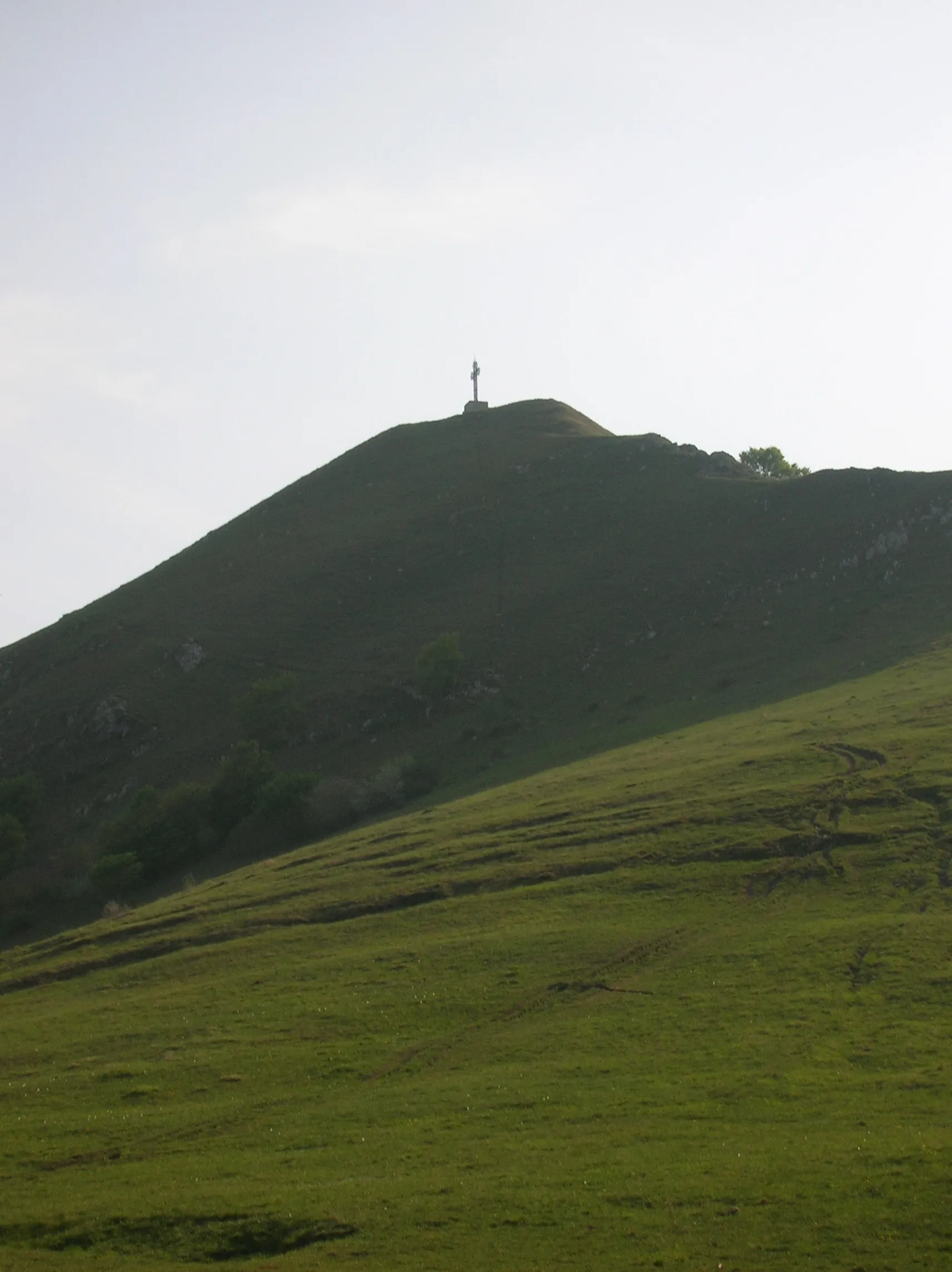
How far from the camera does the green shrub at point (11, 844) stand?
8125cm

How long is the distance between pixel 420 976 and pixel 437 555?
239 feet

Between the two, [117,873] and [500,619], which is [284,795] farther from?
[500,619]

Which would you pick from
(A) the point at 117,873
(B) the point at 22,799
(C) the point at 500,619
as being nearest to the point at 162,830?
(A) the point at 117,873

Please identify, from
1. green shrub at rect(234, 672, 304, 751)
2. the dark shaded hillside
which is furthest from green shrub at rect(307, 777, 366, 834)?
green shrub at rect(234, 672, 304, 751)

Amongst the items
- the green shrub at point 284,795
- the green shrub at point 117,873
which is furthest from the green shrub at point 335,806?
the green shrub at point 117,873

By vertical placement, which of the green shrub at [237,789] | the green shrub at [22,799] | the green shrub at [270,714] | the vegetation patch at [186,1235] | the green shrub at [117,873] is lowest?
the vegetation patch at [186,1235]

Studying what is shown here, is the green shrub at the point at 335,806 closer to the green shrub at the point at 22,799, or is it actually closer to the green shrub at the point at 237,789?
the green shrub at the point at 237,789

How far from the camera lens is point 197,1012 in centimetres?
4034

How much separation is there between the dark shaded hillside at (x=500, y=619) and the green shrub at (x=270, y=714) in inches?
57.5

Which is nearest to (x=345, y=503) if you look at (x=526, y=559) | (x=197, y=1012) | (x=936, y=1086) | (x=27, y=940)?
(x=526, y=559)

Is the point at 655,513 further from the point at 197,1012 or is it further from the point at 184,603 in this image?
the point at 197,1012

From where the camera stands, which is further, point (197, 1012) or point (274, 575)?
point (274, 575)

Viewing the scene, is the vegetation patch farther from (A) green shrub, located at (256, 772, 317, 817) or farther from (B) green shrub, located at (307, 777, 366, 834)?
(A) green shrub, located at (256, 772, 317, 817)

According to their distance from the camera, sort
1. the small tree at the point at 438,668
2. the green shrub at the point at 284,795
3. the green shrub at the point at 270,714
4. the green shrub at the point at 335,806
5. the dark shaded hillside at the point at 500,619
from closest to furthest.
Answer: the green shrub at the point at 335,806
the green shrub at the point at 284,795
the dark shaded hillside at the point at 500,619
the green shrub at the point at 270,714
the small tree at the point at 438,668
